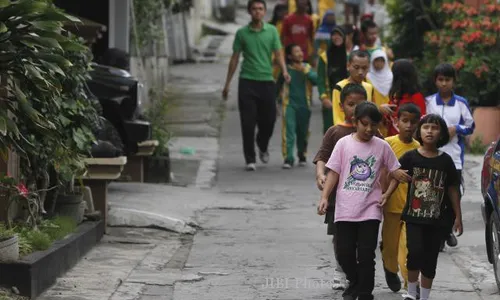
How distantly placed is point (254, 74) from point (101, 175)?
496 cm

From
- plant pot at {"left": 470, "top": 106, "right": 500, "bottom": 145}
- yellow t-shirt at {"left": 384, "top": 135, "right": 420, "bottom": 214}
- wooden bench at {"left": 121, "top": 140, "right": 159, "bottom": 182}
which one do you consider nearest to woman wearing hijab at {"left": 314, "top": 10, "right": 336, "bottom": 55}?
plant pot at {"left": 470, "top": 106, "right": 500, "bottom": 145}

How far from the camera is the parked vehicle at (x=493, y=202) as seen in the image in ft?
31.4

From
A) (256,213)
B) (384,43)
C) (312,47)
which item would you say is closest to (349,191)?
(256,213)

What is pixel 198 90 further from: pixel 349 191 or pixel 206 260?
pixel 349 191

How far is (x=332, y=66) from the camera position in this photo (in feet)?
52.5

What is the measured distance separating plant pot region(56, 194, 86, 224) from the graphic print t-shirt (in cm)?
342

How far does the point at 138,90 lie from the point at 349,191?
16.8ft

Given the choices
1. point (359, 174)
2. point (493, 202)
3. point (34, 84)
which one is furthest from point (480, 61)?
point (34, 84)

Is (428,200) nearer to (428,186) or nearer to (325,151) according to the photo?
(428,186)

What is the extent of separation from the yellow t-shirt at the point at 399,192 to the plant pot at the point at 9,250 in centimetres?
270

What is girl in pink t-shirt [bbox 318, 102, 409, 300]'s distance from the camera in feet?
29.4

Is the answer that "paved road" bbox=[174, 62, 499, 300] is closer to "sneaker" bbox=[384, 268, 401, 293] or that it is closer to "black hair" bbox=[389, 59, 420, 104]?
"sneaker" bbox=[384, 268, 401, 293]

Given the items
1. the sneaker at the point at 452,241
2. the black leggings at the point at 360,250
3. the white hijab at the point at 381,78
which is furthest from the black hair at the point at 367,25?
the black leggings at the point at 360,250

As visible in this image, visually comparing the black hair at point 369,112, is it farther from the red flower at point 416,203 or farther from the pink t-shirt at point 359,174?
the red flower at point 416,203
